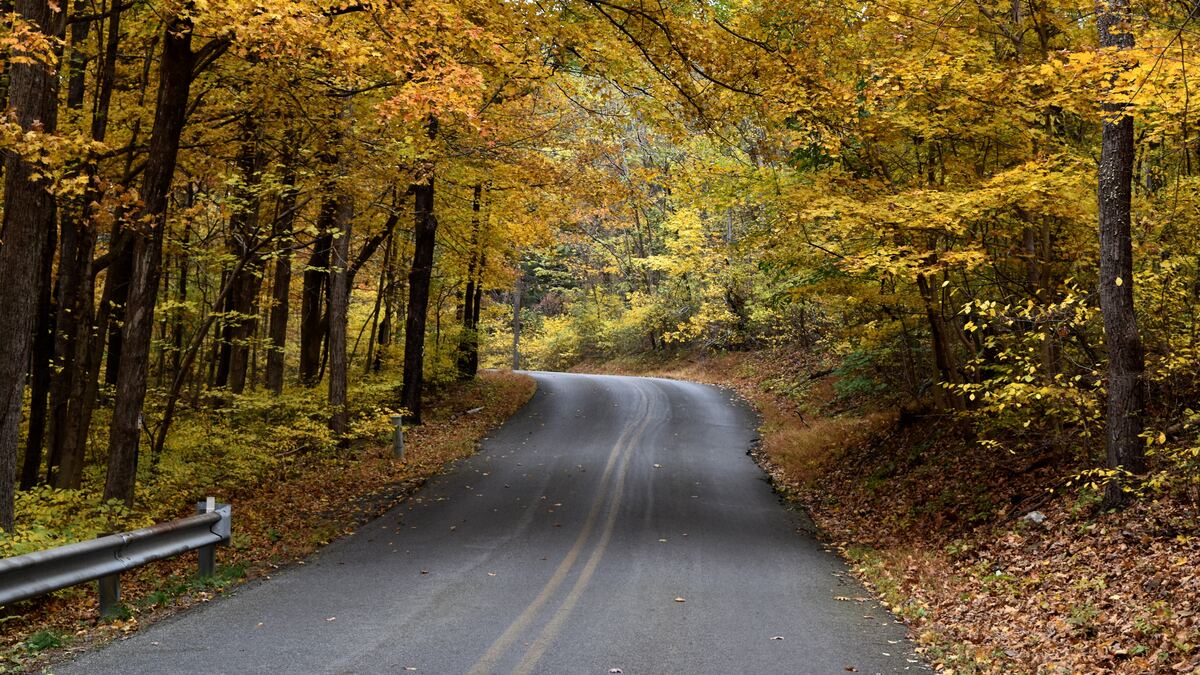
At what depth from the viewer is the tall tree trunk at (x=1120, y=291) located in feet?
28.7

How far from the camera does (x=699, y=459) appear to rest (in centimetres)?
1816

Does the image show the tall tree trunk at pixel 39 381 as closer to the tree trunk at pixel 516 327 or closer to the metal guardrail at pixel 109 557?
the metal guardrail at pixel 109 557

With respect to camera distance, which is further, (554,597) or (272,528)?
(272,528)

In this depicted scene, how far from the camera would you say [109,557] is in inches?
270

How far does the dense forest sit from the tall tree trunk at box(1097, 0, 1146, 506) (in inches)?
1.2

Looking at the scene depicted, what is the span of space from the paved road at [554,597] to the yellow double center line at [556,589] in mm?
24

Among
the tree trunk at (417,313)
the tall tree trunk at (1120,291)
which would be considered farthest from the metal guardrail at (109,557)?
the tree trunk at (417,313)

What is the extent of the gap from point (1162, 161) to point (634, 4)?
9676mm

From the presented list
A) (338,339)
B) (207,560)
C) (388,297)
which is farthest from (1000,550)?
(388,297)

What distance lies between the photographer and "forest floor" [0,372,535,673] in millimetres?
6477

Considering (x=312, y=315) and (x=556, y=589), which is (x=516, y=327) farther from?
(x=556, y=589)

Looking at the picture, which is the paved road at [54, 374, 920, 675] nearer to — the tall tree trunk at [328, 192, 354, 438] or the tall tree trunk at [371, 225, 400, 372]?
the tall tree trunk at [328, 192, 354, 438]

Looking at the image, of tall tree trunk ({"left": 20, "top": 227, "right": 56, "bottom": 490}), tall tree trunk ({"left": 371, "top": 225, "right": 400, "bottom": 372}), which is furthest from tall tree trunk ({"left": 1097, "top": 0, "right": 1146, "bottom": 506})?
tall tree trunk ({"left": 371, "top": 225, "right": 400, "bottom": 372})

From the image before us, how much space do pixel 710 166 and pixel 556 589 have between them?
746 cm
